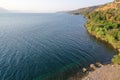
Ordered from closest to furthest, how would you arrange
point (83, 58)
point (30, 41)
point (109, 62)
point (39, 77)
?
point (39, 77) → point (109, 62) → point (83, 58) → point (30, 41)

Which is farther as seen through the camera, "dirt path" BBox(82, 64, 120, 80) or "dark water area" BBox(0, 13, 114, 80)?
"dark water area" BBox(0, 13, 114, 80)

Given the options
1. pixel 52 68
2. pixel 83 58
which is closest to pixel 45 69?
pixel 52 68

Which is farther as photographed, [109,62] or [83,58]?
[83,58]

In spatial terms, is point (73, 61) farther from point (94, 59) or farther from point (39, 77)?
point (39, 77)

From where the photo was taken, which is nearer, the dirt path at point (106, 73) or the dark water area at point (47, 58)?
the dirt path at point (106, 73)

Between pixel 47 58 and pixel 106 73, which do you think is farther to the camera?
pixel 47 58

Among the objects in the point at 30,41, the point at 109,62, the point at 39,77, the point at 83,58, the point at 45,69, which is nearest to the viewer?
the point at 39,77

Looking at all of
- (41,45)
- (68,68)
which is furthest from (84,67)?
(41,45)

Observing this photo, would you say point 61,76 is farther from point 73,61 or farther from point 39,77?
point 73,61

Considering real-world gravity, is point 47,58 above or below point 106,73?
below
